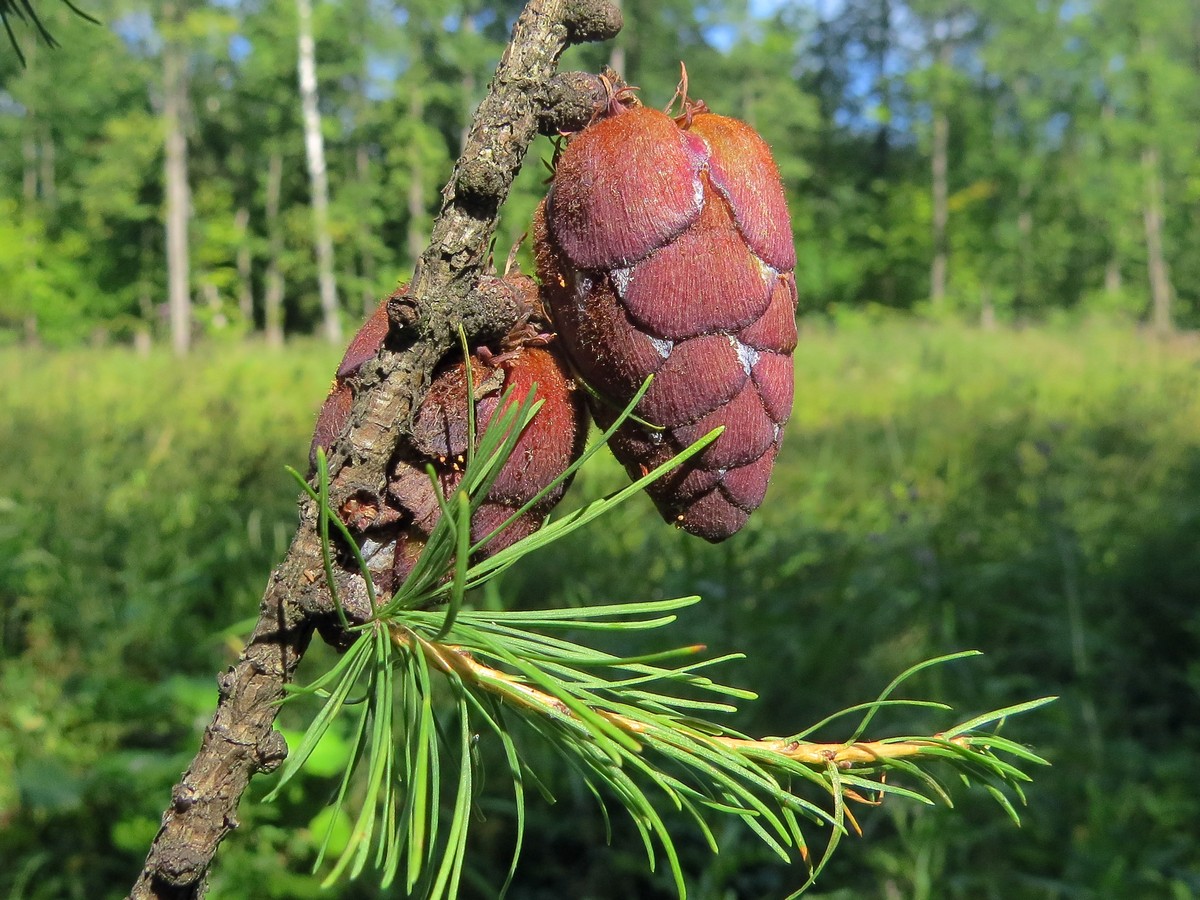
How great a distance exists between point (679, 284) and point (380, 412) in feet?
0.52

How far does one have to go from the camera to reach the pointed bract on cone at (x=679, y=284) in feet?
Answer: 1.45

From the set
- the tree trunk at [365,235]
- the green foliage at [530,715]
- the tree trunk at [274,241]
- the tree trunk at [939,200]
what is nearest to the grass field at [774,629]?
the green foliage at [530,715]

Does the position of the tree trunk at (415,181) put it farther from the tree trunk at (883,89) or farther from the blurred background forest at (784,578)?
the tree trunk at (883,89)

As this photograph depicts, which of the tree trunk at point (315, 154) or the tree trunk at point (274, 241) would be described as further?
the tree trunk at point (274, 241)

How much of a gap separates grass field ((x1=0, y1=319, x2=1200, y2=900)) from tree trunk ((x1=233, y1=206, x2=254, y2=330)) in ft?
56.2

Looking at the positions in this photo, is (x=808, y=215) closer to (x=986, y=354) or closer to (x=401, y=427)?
(x=986, y=354)

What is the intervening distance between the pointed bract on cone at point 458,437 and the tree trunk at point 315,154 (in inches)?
612

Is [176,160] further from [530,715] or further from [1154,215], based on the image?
[1154,215]

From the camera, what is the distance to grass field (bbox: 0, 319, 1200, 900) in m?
1.74

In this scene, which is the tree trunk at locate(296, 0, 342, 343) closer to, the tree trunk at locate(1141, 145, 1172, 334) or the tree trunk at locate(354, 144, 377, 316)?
the tree trunk at locate(354, 144, 377, 316)

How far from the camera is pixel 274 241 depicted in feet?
64.1

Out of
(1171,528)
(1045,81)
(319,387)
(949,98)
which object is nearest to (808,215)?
(949,98)

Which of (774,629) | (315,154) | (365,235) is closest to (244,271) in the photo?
(365,235)

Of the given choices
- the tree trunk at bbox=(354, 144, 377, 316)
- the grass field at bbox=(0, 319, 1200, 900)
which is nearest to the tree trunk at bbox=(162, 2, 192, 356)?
the tree trunk at bbox=(354, 144, 377, 316)
